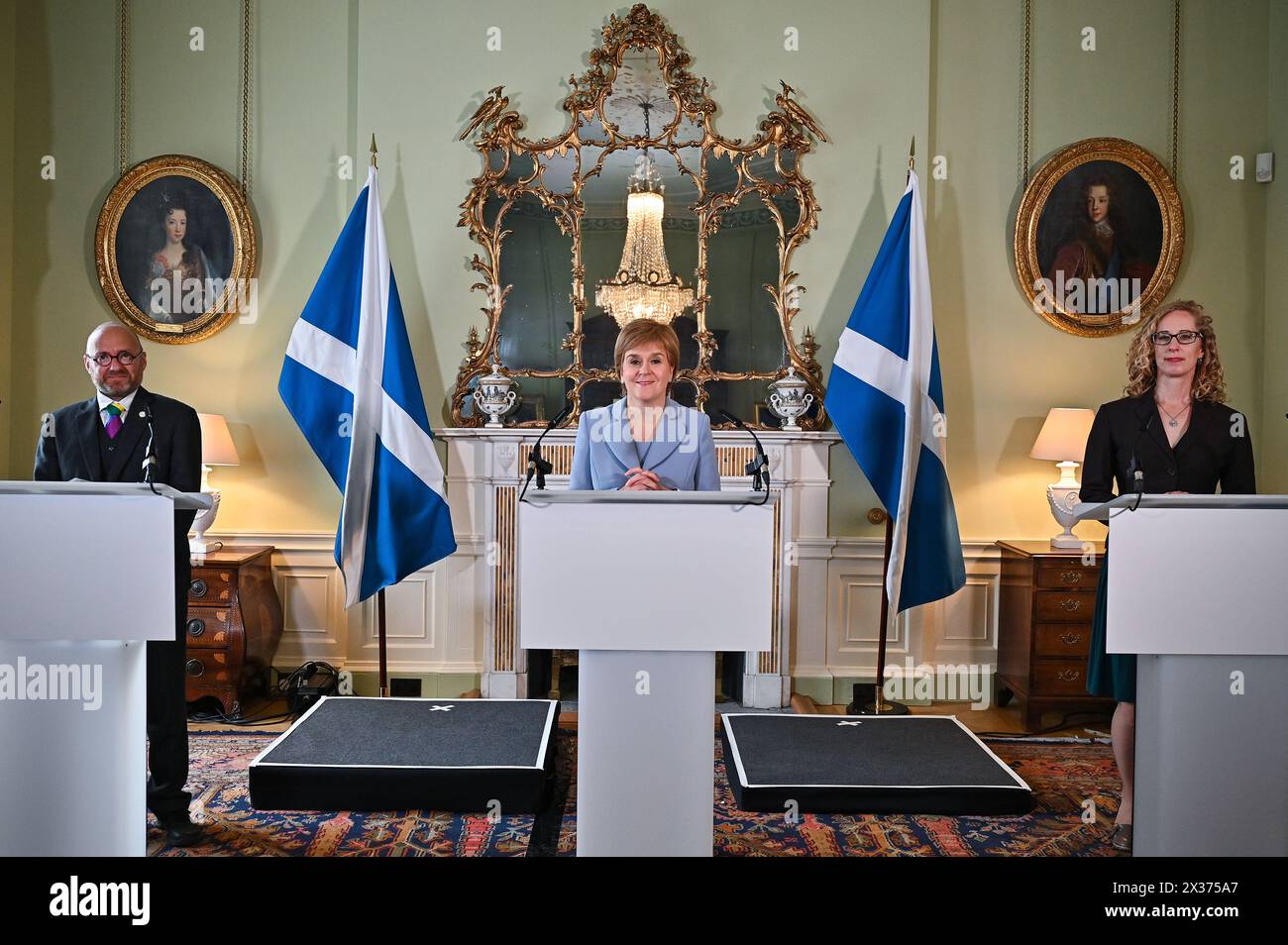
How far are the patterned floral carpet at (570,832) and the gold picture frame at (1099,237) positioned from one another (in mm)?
2397

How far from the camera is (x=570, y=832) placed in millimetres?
2818

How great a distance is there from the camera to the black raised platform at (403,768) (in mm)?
2906

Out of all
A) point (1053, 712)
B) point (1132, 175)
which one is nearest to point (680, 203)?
point (1132, 175)

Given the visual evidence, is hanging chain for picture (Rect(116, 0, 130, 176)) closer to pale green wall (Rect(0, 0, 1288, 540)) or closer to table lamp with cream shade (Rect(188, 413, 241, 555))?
pale green wall (Rect(0, 0, 1288, 540))

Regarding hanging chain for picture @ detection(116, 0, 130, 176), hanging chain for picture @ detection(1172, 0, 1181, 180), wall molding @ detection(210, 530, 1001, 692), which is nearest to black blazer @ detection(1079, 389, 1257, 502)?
wall molding @ detection(210, 530, 1001, 692)

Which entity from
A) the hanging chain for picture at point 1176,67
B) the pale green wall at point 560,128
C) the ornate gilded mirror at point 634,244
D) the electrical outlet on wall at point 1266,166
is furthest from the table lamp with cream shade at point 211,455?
the electrical outlet on wall at point 1266,166

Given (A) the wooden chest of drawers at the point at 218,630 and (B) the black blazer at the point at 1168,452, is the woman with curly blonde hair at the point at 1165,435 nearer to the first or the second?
(B) the black blazer at the point at 1168,452

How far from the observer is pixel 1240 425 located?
8.13 ft

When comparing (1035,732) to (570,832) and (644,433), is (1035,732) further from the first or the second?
(644,433)

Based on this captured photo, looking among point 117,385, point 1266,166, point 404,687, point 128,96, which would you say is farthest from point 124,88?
point 1266,166

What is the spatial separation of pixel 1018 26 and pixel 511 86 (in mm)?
2576

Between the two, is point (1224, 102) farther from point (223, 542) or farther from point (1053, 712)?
point (223, 542)

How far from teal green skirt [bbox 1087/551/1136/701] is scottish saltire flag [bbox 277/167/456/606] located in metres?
2.56

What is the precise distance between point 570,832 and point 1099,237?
3.81 metres
